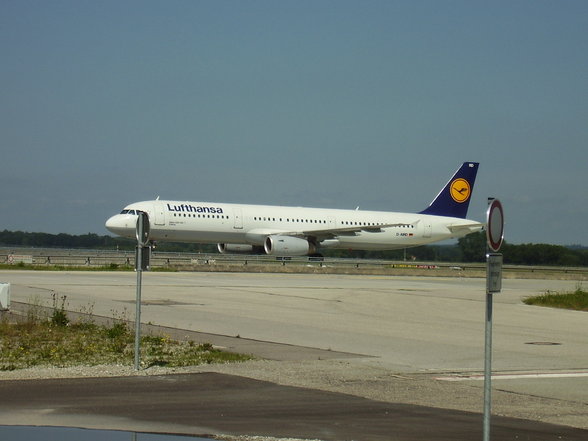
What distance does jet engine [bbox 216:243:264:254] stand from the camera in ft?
198

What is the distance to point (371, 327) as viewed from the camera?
21094mm

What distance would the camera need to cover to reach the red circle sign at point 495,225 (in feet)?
25.3

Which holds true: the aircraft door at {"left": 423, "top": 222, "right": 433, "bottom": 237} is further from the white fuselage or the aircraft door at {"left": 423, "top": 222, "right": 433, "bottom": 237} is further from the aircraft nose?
the aircraft nose

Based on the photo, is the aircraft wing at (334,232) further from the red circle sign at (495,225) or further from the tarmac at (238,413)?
the red circle sign at (495,225)

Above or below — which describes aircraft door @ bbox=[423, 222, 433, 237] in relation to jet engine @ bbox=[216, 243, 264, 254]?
above

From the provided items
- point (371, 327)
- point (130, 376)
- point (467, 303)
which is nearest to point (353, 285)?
point (467, 303)

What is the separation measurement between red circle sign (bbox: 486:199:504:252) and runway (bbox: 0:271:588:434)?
9.48 ft

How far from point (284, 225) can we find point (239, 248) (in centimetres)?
353

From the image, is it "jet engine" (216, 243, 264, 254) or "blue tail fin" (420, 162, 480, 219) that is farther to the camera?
"blue tail fin" (420, 162, 480, 219)

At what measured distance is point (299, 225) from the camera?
6047cm

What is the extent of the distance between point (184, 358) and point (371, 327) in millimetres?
7638

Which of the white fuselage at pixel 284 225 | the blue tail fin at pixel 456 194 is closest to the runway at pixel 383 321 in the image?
the white fuselage at pixel 284 225

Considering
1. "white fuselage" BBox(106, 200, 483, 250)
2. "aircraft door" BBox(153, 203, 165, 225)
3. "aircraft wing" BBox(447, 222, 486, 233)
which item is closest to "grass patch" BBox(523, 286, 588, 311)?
"white fuselage" BBox(106, 200, 483, 250)

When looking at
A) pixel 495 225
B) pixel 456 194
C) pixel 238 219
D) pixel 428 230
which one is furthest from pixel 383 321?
pixel 456 194
